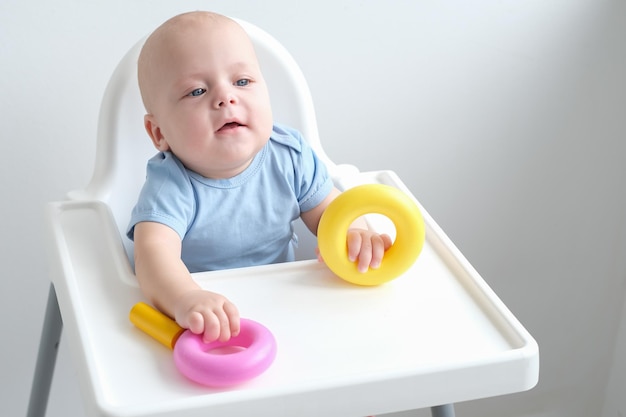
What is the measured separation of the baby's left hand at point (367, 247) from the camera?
0.86 meters

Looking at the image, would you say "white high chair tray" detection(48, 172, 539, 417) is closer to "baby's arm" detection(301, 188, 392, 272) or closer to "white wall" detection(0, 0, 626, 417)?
"baby's arm" detection(301, 188, 392, 272)

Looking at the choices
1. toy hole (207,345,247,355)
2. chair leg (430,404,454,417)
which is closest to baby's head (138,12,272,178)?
toy hole (207,345,247,355)

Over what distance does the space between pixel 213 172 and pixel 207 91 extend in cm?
10

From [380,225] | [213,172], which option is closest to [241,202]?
[213,172]

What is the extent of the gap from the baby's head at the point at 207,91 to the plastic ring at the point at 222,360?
23 centimetres

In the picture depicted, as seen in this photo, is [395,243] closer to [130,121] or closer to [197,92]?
[197,92]

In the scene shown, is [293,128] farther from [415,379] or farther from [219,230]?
[415,379]

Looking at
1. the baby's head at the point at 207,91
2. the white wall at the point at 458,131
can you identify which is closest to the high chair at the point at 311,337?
the baby's head at the point at 207,91

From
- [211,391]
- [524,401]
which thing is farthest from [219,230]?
[524,401]

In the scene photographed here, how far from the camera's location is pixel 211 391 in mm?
723

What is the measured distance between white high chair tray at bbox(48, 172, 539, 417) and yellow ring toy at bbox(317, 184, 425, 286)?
2cm

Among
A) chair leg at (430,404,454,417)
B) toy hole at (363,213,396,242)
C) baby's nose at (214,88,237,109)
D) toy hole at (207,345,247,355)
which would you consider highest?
baby's nose at (214,88,237,109)

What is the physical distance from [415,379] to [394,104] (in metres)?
0.69

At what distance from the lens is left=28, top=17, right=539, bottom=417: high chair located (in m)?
0.72
